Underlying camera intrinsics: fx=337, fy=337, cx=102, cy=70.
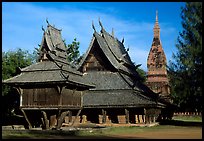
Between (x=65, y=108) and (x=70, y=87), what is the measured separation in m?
2.14

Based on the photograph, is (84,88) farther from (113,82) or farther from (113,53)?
(113,53)

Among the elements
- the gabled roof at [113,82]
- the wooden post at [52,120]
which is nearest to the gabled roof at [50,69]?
the wooden post at [52,120]

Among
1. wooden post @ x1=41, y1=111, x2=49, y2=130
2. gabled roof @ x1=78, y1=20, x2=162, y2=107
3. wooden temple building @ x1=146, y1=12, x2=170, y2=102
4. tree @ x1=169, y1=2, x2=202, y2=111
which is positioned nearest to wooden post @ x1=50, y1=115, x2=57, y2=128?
wooden post @ x1=41, y1=111, x2=49, y2=130

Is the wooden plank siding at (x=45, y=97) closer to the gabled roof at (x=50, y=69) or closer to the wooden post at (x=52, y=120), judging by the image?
the gabled roof at (x=50, y=69)

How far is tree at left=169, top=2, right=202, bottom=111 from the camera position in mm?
26375

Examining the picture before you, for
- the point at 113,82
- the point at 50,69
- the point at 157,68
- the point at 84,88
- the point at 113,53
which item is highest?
the point at 157,68

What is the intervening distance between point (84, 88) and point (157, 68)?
2975 cm

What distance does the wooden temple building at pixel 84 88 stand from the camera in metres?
27.5

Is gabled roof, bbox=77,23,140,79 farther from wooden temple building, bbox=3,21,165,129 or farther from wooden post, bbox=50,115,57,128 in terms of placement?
wooden post, bbox=50,115,57,128

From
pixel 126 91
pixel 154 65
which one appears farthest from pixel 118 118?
pixel 154 65

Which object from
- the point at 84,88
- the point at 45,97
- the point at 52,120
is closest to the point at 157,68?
the point at 84,88

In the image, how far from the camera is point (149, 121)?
32.6 meters

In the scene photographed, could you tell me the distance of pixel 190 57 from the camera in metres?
26.9

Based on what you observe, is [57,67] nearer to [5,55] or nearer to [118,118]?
[118,118]
